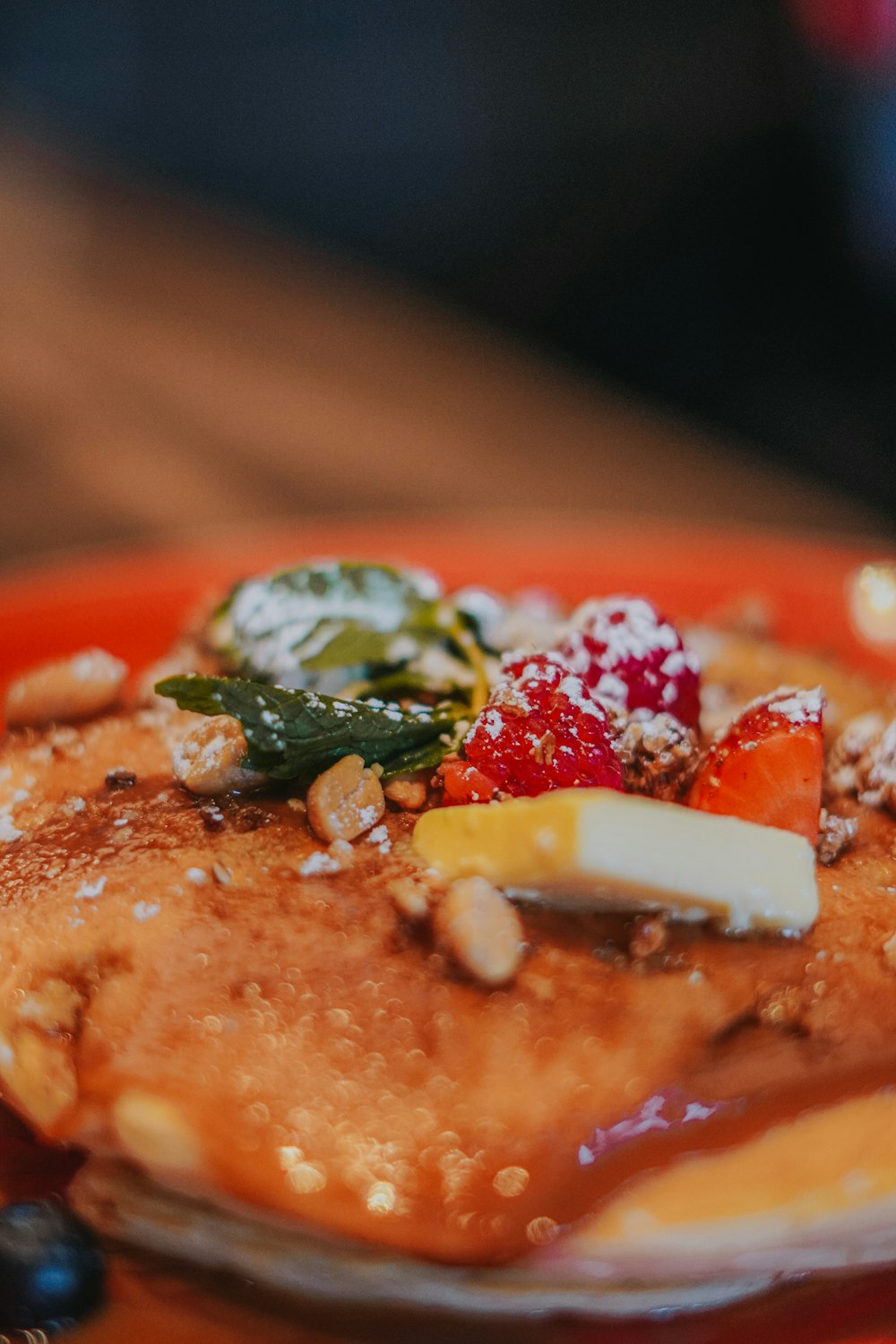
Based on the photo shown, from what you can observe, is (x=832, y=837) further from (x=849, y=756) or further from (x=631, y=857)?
(x=631, y=857)

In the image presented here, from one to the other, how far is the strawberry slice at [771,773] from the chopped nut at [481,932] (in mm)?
283

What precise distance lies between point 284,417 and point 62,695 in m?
2.07

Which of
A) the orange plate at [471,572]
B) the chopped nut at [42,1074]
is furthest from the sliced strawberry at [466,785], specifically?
the orange plate at [471,572]

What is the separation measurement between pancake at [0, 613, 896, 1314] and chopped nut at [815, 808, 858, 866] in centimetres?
4

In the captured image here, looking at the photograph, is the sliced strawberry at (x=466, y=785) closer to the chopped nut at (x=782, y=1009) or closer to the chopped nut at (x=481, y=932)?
the chopped nut at (x=481, y=932)

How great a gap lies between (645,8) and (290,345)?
2.51 m

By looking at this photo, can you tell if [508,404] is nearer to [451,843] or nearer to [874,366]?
[874,366]

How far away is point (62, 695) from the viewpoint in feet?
5.14

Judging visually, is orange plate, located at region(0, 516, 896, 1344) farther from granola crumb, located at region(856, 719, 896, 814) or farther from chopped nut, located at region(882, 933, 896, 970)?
chopped nut, located at region(882, 933, 896, 970)

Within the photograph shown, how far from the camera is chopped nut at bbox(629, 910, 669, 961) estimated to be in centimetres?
116

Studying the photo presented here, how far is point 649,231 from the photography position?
4.50m

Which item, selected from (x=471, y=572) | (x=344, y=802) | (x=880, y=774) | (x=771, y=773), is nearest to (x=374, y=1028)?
(x=344, y=802)

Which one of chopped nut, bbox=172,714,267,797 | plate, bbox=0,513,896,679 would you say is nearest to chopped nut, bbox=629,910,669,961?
chopped nut, bbox=172,714,267,797

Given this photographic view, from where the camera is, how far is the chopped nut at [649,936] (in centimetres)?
116
